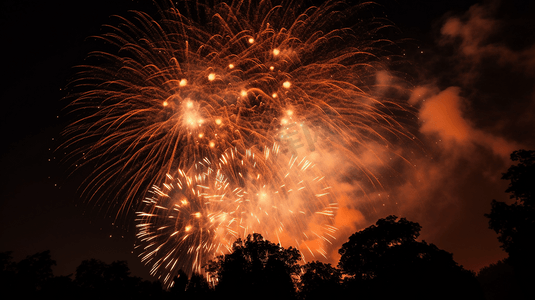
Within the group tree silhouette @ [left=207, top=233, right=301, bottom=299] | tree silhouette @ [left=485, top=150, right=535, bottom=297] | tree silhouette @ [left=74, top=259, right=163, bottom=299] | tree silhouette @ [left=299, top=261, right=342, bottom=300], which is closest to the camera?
tree silhouette @ [left=485, top=150, right=535, bottom=297]

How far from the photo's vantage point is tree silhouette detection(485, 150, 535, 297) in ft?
58.7

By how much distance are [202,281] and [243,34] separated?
23.8 metres

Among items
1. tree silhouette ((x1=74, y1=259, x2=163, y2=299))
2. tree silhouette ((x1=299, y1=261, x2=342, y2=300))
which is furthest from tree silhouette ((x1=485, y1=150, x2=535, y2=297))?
tree silhouette ((x1=74, y1=259, x2=163, y2=299))

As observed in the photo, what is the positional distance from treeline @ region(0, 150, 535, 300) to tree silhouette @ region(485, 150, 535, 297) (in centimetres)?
5

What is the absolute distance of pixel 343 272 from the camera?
31.8 meters

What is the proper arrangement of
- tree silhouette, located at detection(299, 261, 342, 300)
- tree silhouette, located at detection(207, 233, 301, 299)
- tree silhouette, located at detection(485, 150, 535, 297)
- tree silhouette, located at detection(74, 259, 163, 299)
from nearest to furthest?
tree silhouette, located at detection(485, 150, 535, 297) < tree silhouette, located at detection(74, 259, 163, 299) < tree silhouette, located at detection(207, 233, 301, 299) < tree silhouette, located at detection(299, 261, 342, 300)

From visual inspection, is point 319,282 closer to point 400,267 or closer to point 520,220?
point 400,267

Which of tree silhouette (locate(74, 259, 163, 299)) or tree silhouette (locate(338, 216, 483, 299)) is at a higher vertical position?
tree silhouette (locate(338, 216, 483, 299))

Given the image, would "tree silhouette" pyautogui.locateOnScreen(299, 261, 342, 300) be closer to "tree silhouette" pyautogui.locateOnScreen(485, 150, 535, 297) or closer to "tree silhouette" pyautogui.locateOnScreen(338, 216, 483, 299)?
"tree silhouette" pyautogui.locateOnScreen(338, 216, 483, 299)

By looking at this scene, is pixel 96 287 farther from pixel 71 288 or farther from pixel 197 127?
pixel 197 127

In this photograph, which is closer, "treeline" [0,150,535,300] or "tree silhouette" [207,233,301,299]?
"treeline" [0,150,535,300]

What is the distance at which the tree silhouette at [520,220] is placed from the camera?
17906 mm

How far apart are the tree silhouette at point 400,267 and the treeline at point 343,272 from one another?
82mm

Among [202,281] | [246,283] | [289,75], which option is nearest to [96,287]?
[202,281]
